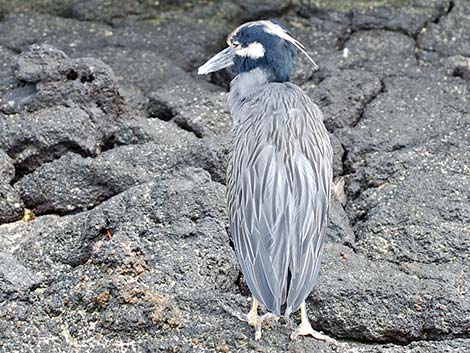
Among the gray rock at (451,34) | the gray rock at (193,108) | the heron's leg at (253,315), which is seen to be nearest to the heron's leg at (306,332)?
the heron's leg at (253,315)

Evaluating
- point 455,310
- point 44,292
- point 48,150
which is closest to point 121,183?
point 48,150

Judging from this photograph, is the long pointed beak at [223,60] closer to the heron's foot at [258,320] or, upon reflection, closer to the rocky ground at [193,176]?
the rocky ground at [193,176]

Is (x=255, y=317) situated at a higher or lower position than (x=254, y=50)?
lower

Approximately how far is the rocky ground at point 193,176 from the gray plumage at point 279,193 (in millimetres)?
205

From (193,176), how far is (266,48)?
57 cm

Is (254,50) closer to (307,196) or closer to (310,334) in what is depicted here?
(307,196)

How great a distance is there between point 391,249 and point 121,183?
1.18 m

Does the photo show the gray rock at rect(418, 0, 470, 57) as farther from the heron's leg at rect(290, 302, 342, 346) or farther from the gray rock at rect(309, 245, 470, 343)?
the heron's leg at rect(290, 302, 342, 346)

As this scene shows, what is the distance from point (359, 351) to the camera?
3.57 m

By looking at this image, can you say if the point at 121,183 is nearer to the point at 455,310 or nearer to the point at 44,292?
the point at 44,292

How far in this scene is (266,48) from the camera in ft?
13.6


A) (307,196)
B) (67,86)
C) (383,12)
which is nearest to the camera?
(307,196)

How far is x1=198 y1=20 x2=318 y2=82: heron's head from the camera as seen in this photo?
13.5 ft

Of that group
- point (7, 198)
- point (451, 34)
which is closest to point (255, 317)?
point (7, 198)
